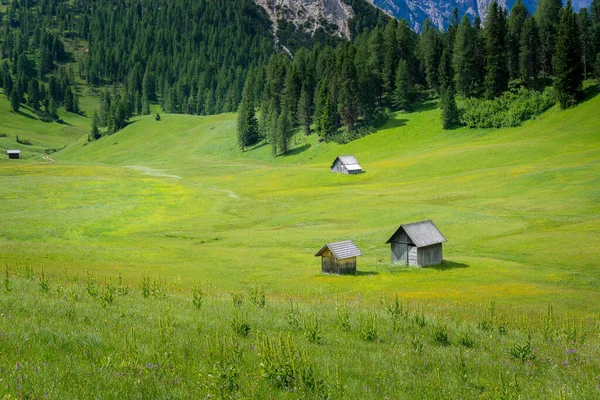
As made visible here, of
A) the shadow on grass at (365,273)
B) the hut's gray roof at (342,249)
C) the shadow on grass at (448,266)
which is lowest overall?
the shadow on grass at (365,273)

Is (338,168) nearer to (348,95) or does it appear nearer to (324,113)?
(324,113)

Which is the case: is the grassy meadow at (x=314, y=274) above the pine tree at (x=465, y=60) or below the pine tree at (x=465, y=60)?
below

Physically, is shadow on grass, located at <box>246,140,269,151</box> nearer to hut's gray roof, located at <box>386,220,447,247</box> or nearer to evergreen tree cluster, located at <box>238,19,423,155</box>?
evergreen tree cluster, located at <box>238,19,423,155</box>

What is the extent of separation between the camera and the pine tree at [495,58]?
13700cm

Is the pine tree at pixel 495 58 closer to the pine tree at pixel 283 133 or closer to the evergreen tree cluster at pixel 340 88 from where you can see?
the evergreen tree cluster at pixel 340 88

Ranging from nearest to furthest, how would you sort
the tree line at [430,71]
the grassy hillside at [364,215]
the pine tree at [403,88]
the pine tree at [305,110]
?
1. the grassy hillside at [364,215]
2. the tree line at [430,71]
3. the pine tree at [403,88]
4. the pine tree at [305,110]

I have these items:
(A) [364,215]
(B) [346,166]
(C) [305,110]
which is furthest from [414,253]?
(C) [305,110]

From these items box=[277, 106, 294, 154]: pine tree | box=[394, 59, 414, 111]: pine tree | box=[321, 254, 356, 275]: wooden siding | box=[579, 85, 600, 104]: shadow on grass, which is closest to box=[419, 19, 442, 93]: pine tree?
box=[394, 59, 414, 111]: pine tree

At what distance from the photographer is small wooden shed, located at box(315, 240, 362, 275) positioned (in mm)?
47812

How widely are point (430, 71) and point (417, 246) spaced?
11777 centimetres

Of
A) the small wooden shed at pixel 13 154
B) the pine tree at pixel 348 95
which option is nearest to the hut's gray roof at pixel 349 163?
the pine tree at pixel 348 95

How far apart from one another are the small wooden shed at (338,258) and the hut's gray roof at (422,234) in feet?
20.5

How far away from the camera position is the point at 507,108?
437ft

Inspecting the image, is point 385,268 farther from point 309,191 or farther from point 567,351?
point 309,191
